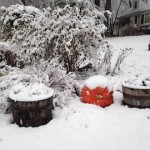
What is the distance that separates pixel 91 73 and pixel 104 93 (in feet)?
8.28

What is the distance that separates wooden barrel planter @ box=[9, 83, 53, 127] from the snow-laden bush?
24.1 inches

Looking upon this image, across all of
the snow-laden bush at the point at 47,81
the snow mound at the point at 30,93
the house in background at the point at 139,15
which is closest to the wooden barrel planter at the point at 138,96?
the snow-laden bush at the point at 47,81

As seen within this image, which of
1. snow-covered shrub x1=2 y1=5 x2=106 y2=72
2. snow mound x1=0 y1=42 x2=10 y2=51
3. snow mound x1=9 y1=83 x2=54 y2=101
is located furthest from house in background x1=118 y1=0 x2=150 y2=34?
→ snow mound x1=9 y1=83 x2=54 y2=101

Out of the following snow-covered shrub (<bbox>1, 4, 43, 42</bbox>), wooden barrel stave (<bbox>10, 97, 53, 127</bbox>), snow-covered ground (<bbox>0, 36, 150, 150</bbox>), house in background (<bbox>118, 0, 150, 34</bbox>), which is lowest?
snow-covered ground (<bbox>0, 36, 150, 150</bbox>)

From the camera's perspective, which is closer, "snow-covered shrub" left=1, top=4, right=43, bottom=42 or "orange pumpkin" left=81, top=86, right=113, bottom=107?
"orange pumpkin" left=81, top=86, right=113, bottom=107

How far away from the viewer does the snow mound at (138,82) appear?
4.74 m

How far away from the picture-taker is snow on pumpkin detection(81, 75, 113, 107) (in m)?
5.02

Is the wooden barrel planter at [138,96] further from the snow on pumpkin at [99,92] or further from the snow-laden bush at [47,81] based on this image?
the snow-laden bush at [47,81]

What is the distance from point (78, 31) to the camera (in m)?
6.12

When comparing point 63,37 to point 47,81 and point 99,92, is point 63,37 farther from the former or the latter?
point 99,92

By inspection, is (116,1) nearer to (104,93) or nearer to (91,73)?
(91,73)

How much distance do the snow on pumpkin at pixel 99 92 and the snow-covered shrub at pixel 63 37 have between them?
4.45ft

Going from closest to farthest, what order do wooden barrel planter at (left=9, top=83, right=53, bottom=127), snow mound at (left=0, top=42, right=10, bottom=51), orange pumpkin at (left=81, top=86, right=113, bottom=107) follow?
1. wooden barrel planter at (left=9, top=83, right=53, bottom=127)
2. orange pumpkin at (left=81, top=86, right=113, bottom=107)
3. snow mound at (left=0, top=42, right=10, bottom=51)

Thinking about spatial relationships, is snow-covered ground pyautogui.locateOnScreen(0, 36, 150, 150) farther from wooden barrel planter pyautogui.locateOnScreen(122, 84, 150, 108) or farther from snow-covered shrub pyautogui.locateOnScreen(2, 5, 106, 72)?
snow-covered shrub pyautogui.locateOnScreen(2, 5, 106, 72)
